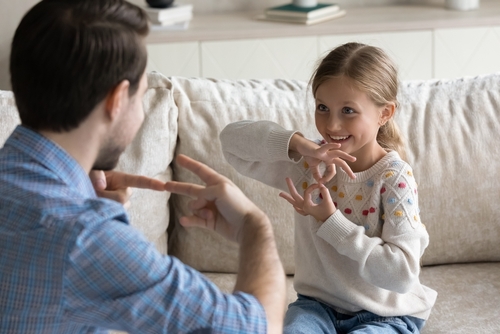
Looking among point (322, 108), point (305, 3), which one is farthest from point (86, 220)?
point (305, 3)

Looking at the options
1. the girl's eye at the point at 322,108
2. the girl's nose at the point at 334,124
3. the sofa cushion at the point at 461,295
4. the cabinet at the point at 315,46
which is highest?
the girl's eye at the point at 322,108

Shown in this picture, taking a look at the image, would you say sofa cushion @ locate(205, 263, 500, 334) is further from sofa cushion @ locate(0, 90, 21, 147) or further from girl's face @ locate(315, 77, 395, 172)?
sofa cushion @ locate(0, 90, 21, 147)

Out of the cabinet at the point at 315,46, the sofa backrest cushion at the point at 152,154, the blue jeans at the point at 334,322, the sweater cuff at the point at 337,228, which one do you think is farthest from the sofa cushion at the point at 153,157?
the cabinet at the point at 315,46

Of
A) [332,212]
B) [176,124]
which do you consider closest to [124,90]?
[332,212]

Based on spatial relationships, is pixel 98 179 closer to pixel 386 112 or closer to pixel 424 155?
pixel 386 112

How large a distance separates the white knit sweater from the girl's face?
0.09 metres

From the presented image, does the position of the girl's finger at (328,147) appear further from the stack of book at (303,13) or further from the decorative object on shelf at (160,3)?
the decorative object on shelf at (160,3)

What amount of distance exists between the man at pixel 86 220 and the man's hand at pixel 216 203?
1.5 inches

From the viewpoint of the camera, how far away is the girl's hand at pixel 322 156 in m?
1.58

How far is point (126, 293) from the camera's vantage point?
1.02 metres

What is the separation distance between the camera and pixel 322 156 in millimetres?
1603

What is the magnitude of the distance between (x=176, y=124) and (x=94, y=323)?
110cm

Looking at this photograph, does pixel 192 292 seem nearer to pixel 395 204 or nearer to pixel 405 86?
pixel 395 204

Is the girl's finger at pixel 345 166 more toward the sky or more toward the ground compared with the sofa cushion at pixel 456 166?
more toward the sky
